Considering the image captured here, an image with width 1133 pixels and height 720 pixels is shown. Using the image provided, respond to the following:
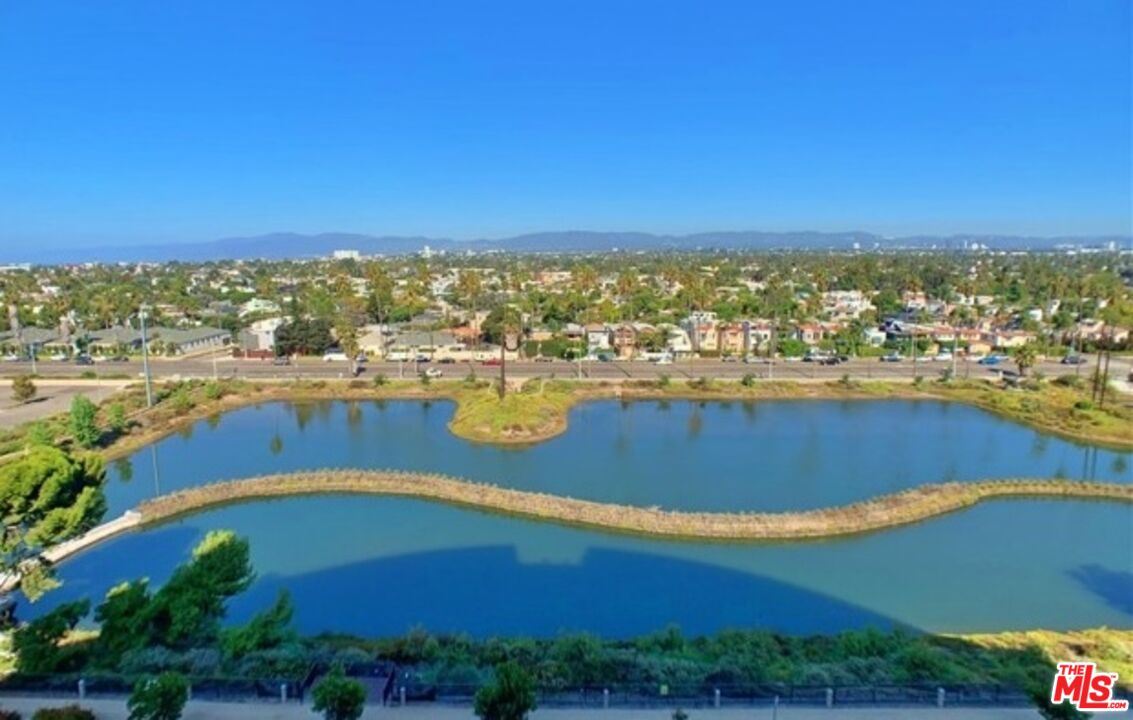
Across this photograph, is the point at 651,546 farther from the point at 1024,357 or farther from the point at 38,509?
the point at 1024,357

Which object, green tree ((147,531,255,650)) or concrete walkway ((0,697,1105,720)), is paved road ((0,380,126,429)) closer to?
green tree ((147,531,255,650))

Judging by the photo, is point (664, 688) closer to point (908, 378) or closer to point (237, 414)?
Answer: point (237, 414)

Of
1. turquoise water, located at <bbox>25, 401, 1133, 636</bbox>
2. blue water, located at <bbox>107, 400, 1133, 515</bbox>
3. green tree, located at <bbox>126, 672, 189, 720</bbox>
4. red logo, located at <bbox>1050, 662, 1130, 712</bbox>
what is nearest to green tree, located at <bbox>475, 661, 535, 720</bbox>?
green tree, located at <bbox>126, 672, 189, 720</bbox>

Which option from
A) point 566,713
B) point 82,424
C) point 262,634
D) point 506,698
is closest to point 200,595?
point 262,634

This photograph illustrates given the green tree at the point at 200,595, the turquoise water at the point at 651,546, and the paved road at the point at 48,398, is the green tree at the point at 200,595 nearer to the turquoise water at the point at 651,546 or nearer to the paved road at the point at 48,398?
the turquoise water at the point at 651,546

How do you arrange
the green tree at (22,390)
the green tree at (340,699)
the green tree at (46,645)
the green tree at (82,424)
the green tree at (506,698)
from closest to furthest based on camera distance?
the green tree at (506,698) → the green tree at (340,699) → the green tree at (46,645) → the green tree at (82,424) → the green tree at (22,390)

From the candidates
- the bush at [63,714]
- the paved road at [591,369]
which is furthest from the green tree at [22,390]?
the bush at [63,714]
